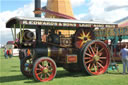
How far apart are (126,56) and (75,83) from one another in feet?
10.8

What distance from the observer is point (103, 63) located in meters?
9.72

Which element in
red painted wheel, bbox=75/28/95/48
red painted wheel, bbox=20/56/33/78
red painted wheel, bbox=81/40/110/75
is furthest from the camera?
red painted wheel, bbox=75/28/95/48

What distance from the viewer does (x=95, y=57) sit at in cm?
924

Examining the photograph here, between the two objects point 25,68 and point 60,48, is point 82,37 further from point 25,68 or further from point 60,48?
point 25,68

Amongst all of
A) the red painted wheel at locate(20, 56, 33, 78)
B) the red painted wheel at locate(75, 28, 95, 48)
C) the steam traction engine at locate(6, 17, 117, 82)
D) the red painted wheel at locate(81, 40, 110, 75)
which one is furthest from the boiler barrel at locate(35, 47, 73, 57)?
the red painted wheel at locate(20, 56, 33, 78)

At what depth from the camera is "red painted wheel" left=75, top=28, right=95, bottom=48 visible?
30.4 feet

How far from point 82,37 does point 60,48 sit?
4.09 ft

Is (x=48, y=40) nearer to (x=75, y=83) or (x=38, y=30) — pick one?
(x=38, y=30)

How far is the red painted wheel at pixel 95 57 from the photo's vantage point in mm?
8914

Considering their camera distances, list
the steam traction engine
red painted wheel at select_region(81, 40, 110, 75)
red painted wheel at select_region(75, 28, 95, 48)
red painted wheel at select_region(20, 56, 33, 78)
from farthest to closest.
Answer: red painted wheel at select_region(75, 28, 95, 48) → red painted wheel at select_region(20, 56, 33, 78) → red painted wheel at select_region(81, 40, 110, 75) → the steam traction engine

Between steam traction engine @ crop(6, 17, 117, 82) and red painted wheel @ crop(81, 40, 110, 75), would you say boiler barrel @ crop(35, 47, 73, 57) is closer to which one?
steam traction engine @ crop(6, 17, 117, 82)

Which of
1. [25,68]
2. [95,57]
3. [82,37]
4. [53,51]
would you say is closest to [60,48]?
[53,51]

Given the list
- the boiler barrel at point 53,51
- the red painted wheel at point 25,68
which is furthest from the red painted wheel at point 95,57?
the red painted wheel at point 25,68

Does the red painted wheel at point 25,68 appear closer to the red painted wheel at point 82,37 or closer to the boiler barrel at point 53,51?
the boiler barrel at point 53,51
